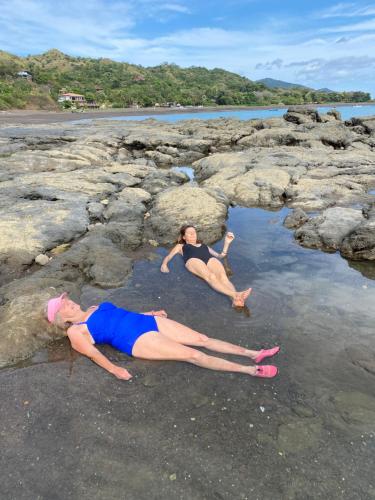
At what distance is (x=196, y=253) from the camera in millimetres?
9109

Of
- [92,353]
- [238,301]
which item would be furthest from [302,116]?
[92,353]

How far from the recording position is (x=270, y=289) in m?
8.37

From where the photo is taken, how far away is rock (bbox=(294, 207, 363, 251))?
419 inches

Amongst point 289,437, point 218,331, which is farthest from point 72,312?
point 289,437

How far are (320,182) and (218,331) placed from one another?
1243 cm

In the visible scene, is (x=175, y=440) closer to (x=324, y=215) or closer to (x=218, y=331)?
A: (x=218, y=331)

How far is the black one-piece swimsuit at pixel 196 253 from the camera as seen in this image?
8.99 m

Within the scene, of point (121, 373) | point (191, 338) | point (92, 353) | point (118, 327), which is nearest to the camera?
point (121, 373)

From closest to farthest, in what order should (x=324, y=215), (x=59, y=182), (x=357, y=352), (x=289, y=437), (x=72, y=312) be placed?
1. (x=289, y=437)
2. (x=357, y=352)
3. (x=72, y=312)
4. (x=324, y=215)
5. (x=59, y=182)

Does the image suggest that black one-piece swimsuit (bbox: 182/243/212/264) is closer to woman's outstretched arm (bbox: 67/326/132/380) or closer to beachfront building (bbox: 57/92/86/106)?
woman's outstretched arm (bbox: 67/326/132/380)

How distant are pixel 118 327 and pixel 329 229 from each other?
25.2 feet

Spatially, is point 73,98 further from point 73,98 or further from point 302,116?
point 302,116

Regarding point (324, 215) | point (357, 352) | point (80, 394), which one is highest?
point (324, 215)

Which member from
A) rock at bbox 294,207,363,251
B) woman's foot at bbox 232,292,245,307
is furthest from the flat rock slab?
rock at bbox 294,207,363,251
